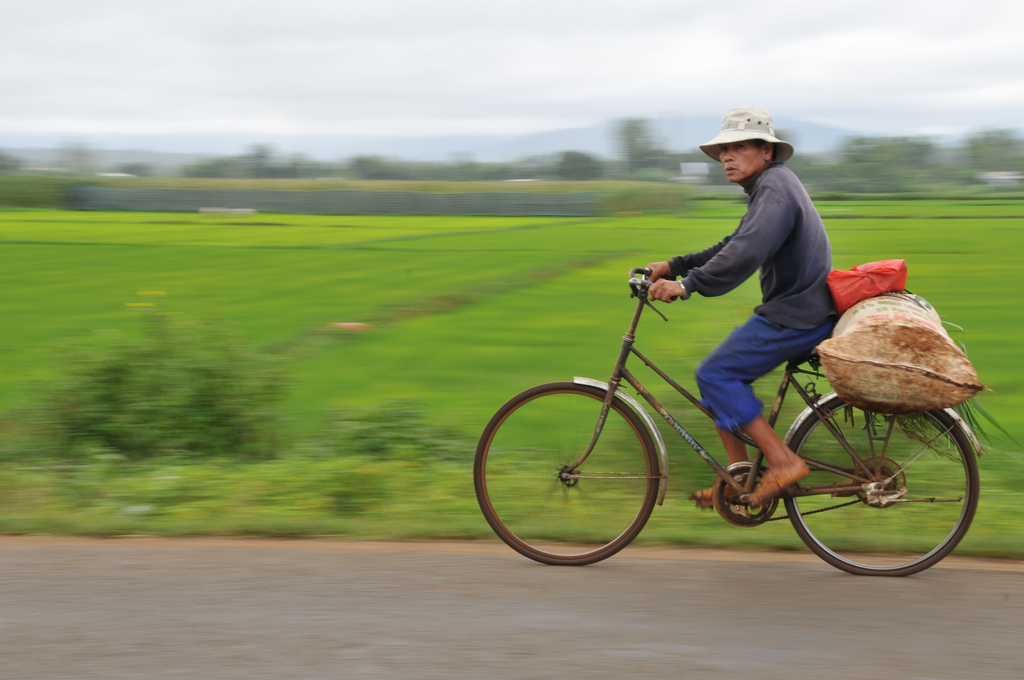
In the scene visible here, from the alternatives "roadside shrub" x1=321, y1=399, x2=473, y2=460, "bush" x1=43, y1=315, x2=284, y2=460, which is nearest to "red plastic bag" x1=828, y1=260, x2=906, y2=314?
"roadside shrub" x1=321, y1=399, x2=473, y2=460

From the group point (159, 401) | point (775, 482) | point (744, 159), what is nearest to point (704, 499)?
point (775, 482)

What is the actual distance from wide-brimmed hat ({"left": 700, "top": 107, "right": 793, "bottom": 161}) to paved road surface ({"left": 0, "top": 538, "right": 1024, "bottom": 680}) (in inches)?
67.3

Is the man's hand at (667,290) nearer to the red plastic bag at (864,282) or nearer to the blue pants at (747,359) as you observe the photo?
the blue pants at (747,359)

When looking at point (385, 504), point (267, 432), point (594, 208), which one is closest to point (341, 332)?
point (267, 432)

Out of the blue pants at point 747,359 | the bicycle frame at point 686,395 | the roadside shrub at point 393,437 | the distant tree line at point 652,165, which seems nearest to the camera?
the blue pants at point 747,359

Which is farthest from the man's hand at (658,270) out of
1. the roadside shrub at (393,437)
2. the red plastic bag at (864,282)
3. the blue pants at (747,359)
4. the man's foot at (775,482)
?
the roadside shrub at (393,437)

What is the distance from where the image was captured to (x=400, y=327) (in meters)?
12.4

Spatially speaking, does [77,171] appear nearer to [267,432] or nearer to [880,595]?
[267,432]

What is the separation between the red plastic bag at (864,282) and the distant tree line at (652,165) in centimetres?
560

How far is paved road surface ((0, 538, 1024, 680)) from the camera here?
299 cm

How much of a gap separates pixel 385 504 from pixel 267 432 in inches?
60.3

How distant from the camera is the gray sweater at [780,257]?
357 centimetres

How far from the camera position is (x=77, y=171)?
37.6 m

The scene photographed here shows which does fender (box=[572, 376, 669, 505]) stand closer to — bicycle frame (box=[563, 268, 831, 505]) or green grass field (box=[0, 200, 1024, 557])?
bicycle frame (box=[563, 268, 831, 505])
